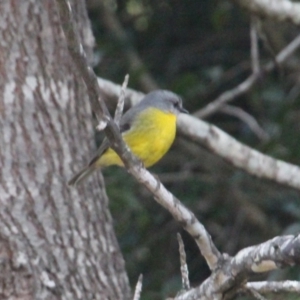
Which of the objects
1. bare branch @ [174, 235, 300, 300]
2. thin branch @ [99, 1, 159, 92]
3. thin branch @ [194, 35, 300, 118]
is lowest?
bare branch @ [174, 235, 300, 300]

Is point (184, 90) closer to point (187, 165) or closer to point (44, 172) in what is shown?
point (187, 165)

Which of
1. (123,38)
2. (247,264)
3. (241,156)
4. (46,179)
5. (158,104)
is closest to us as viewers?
(247,264)

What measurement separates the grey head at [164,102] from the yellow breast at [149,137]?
0.08 meters

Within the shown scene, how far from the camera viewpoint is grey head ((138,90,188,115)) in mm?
5402

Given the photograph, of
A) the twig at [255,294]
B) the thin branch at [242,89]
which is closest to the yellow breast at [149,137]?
the thin branch at [242,89]

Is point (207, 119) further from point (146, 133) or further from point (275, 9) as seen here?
point (146, 133)

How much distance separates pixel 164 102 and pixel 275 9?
90 centimetres

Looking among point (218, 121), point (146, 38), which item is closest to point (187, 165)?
point (218, 121)

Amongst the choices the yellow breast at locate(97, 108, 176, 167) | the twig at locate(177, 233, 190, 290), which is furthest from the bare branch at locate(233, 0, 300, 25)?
the twig at locate(177, 233, 190, 290)

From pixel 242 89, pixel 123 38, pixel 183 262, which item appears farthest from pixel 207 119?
pixel 183 262

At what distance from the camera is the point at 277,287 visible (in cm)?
322

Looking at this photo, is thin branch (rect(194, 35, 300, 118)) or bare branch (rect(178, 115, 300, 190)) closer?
bare branch (rect(178, 115, 300, 190))

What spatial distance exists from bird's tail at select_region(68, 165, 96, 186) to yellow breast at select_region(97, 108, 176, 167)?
106 millimetres

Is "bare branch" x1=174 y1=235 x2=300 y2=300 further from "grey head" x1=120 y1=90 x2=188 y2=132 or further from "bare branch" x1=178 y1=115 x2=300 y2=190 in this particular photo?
"bare branch" x1=178 y1=115 x2=300 y2=190
